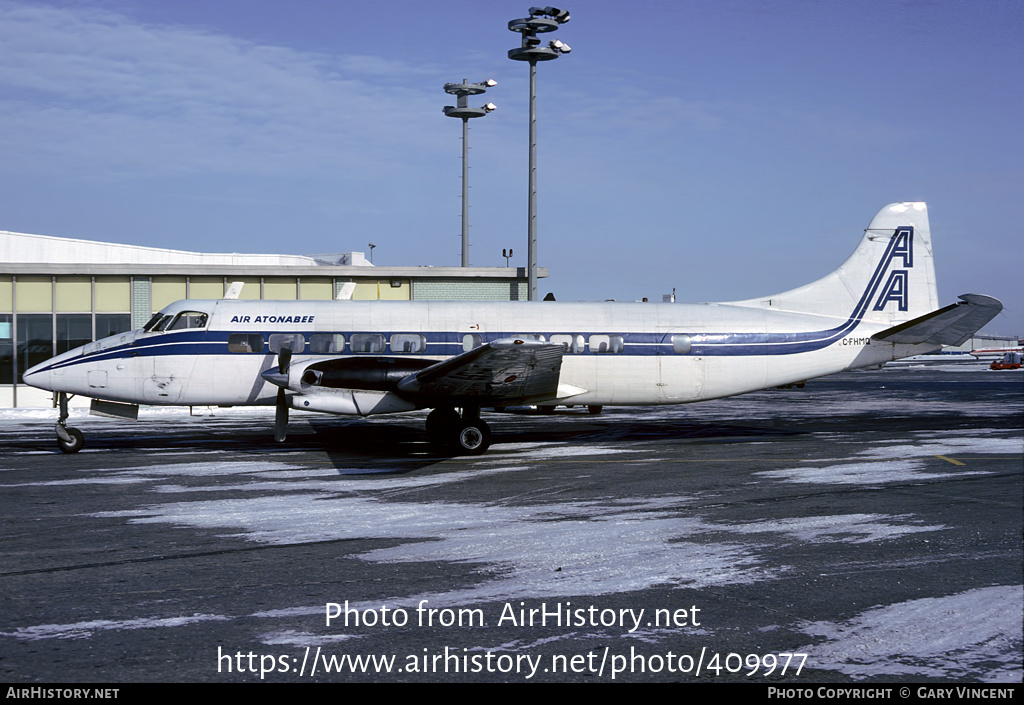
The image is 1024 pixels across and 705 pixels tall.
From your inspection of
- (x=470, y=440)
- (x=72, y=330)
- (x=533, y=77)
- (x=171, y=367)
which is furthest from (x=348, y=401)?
(x=72, y=330)

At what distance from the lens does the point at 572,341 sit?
20859 millimetres

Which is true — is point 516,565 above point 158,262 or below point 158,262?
below

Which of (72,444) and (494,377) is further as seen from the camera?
(72,444)

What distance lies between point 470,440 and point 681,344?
587 centimetres

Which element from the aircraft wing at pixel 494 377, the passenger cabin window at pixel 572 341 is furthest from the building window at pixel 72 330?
the passenger cabin window at pixel 572 341

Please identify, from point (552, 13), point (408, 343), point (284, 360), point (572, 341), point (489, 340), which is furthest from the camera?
point (552, 13)

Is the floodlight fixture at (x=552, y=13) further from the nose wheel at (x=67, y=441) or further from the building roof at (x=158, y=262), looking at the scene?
the nose wheel at (x=67, y=441)

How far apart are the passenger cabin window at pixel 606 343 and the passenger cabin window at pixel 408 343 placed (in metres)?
4.02

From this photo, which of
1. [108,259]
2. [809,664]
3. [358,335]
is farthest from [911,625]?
[108,259]

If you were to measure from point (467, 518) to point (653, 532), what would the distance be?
263cm

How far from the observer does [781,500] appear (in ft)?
43.7

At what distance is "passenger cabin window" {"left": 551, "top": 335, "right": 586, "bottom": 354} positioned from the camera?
819 inches

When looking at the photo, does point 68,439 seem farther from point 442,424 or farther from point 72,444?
point 442,424

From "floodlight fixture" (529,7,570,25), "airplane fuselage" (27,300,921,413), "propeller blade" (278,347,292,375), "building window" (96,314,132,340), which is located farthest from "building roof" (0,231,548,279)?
"propeller blade" (278,347,292,375)
